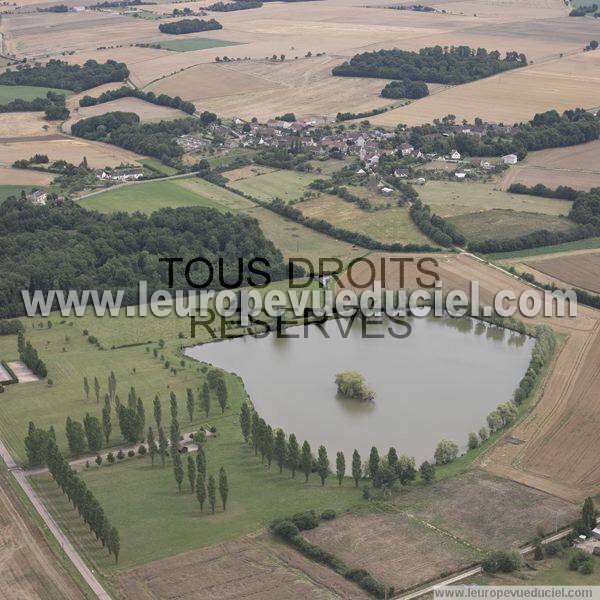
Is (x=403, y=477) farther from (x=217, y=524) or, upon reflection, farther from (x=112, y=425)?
(x=112, y=425)

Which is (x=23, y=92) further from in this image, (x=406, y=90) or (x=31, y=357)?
(x=31, y=357)

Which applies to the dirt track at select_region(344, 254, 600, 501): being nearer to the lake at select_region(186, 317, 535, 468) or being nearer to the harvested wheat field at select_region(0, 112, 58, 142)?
the lake at select_region(186, 317, 535, 468)

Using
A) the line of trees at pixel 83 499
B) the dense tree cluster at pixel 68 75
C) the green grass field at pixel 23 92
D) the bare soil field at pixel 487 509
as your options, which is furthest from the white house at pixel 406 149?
the line of trees at pixel 83 499

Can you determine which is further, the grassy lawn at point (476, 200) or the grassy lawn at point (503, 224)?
the grassy lawn at point (476, 200)

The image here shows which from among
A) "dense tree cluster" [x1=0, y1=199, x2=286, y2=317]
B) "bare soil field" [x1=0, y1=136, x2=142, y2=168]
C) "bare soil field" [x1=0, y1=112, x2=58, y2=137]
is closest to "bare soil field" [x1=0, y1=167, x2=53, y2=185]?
"bare soil field" [x1=0, y1=136, x2=142, y2=168]

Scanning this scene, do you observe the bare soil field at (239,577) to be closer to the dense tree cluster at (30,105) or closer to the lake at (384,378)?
the lake at (384,378)

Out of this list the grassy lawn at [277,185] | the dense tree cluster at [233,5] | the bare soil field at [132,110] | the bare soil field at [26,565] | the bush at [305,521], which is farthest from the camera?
the dense tree cluster at [233,5]
